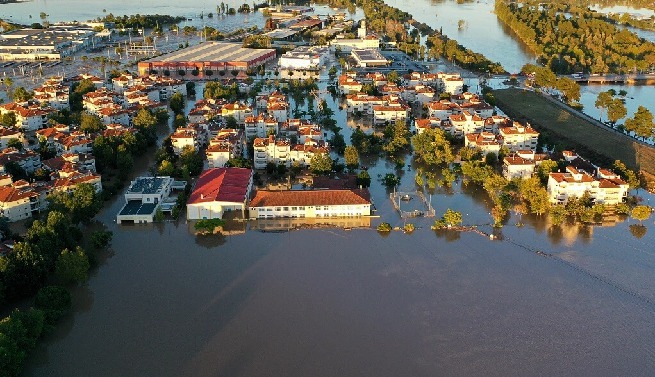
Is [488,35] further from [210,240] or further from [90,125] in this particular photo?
[210,240]

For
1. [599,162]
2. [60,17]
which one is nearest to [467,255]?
[599,162]

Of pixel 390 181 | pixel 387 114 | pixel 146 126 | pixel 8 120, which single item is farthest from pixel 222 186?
pixel 8 120

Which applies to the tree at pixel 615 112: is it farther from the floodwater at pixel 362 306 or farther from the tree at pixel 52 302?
the tree at pixel 52 302

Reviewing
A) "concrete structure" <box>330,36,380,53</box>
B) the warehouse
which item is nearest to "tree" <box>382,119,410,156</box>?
the warehouse

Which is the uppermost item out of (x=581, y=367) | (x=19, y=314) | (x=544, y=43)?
(x=544, y=43)

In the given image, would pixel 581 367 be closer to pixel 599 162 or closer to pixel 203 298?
pixel 203 298

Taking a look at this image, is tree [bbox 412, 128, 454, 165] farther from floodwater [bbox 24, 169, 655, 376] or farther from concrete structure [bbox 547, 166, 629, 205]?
floodwater [bbox 24, 169, 655, 376]
